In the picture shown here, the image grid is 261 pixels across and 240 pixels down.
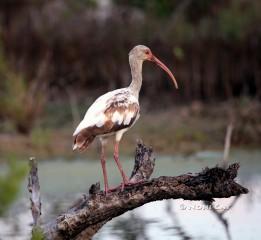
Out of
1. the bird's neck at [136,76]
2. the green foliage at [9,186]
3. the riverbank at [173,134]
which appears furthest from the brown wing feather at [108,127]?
the riverbank at [173,134]

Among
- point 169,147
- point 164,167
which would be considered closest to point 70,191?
point 164,167

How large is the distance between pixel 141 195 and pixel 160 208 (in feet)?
13.2

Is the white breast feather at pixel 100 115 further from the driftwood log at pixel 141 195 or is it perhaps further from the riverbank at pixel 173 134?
the riverbank at pixel 173 134

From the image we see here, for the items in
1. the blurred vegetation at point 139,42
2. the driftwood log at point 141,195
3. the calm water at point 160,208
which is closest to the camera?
the driftwood log at point 141,195

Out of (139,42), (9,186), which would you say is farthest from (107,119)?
(139,42)

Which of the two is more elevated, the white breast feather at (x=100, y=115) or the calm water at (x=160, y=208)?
the calm water at (x=160, y=208)

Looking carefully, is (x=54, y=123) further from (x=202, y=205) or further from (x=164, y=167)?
(x=202, y=205)

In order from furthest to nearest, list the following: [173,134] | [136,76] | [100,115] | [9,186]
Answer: [173,134], [136,76], [100,115], [9,186]

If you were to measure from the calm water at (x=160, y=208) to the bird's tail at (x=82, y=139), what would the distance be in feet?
7.45

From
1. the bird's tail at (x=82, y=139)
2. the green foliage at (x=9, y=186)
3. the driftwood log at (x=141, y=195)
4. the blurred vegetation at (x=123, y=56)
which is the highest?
the blurred vegetation at (x=123, y=56)

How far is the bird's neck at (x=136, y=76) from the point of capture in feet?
25.1

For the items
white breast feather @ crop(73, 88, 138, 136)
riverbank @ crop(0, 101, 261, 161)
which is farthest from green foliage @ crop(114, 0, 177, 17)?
white breast feather @ crop(73, 88, 138, 136)

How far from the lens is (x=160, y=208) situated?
431 inches

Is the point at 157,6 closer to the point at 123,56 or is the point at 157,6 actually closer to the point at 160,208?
the point at 123,56
